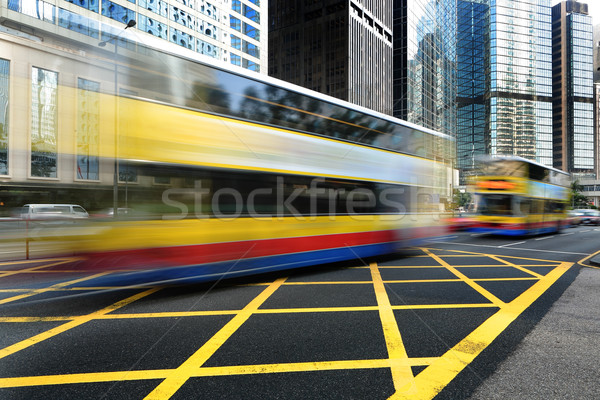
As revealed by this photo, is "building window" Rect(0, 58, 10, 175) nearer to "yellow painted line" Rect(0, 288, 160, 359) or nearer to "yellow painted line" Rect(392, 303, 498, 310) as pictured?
"yellow painted line" Rect(0, 288, 160, 359)

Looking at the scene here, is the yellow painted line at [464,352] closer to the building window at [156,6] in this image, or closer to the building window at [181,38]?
the building window at [181,38]

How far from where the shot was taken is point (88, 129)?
427cm

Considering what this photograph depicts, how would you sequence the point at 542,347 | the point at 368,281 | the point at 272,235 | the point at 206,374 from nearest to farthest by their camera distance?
the point at 206,374, the point at 542,347, the point at 272,235, the point at 368,281

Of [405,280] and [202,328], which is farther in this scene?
[405,280]

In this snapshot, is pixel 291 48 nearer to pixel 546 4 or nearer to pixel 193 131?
pixel 193 131

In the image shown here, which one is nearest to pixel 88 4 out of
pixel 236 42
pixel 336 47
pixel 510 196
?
pixel 236 42

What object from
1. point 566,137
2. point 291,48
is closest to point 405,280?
point 291,48

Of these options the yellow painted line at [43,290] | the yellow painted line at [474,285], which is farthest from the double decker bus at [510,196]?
the yellow painted line at [43,290]

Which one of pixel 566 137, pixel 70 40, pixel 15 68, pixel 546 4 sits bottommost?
pixel 15 68

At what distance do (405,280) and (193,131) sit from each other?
14.9 feet

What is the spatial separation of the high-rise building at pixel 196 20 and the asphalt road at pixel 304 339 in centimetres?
2616

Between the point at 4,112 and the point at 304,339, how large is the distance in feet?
14.5

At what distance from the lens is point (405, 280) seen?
6.12 metres

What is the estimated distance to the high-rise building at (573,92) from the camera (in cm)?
11025
